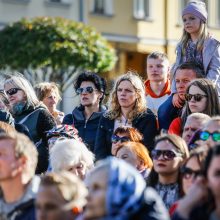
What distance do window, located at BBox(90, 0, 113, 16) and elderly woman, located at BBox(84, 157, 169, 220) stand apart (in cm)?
2958

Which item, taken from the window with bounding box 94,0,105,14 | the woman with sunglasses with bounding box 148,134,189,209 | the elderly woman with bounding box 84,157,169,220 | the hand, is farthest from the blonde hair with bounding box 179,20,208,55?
the window with bounding box 94,0,105,14

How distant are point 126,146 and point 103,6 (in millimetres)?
27424

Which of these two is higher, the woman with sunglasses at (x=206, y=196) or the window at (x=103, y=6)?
the window at (x=103, y=6)

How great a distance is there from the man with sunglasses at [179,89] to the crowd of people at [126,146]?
10 millimetres

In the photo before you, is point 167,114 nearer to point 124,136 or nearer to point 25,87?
point 124,136

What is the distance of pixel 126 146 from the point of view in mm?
9016

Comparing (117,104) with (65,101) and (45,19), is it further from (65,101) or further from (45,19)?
(65,101)

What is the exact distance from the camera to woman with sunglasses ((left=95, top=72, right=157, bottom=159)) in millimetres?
10570

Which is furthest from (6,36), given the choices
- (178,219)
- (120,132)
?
(178,219)

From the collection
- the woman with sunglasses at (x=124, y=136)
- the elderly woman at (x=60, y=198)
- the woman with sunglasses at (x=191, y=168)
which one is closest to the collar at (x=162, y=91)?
the woman with sunglasses at (x=124, y=136)

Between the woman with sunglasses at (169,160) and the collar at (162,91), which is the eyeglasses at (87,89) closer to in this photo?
the collar at (162,91)

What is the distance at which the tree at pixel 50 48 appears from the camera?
2519 centimetres

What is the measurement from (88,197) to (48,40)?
19.2 meters

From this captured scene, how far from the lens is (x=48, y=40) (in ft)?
82.8
